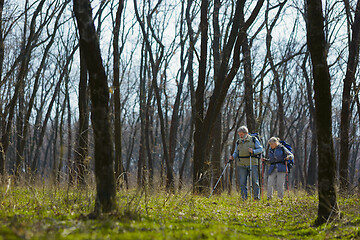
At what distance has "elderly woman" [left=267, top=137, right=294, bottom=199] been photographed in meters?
12.0

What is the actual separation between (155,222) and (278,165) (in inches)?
281

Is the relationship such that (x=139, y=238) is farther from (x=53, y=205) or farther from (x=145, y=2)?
(x=145, y=2)

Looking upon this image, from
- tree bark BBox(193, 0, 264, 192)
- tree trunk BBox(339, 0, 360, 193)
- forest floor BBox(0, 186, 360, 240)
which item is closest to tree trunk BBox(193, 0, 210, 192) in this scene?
tree bark BBox(193, 0, 264, 192)

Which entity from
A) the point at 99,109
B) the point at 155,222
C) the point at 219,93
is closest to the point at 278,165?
the point at 219,93

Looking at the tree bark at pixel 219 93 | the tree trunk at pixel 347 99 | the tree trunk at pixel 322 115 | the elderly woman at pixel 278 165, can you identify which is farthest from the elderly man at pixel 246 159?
the tree trunk at pixel 347 99

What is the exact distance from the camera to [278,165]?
Result: 473 inches

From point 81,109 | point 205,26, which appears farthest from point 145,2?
point 81,109

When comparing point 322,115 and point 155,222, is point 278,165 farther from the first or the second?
point 155,222

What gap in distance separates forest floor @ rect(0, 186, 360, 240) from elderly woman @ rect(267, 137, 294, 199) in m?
2.58

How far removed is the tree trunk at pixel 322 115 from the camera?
22.5ft

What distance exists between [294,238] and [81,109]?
9480 millimetres

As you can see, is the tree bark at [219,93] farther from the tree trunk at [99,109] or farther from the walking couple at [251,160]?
the tree trunk at [99,109]


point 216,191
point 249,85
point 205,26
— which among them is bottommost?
point 216,191

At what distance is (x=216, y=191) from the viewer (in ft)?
45.3
